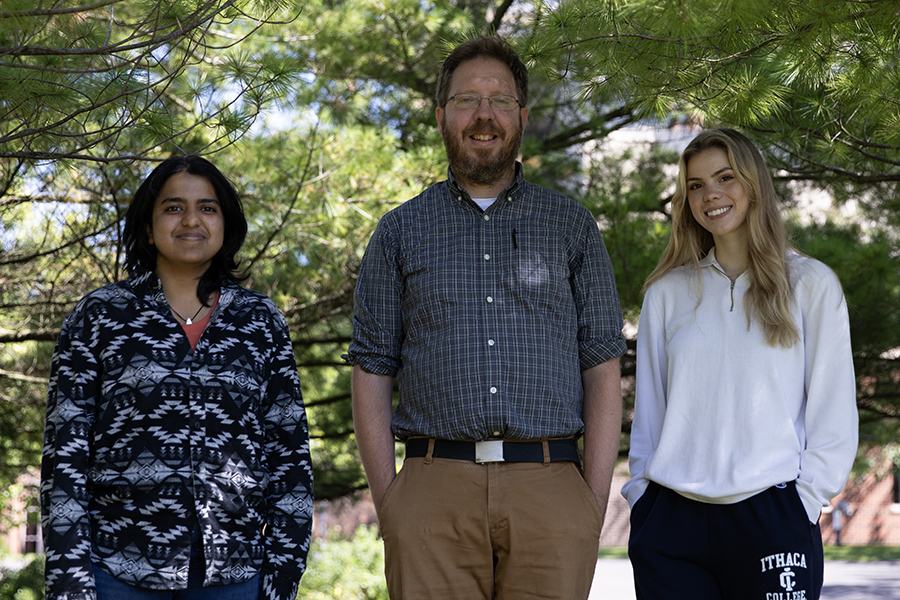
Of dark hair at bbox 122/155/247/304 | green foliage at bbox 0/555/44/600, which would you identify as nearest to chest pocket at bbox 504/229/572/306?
dark hair at bbox 122/155/247/304

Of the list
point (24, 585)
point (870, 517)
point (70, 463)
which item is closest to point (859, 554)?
point (870, 517)

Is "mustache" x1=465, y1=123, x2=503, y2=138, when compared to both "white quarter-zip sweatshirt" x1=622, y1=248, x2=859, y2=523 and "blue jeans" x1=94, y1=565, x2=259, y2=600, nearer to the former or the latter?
"white quarter-zip sweatshirt" x1=622, y1=248, x2=859, y2=523

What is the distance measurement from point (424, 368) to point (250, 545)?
63 centimetres

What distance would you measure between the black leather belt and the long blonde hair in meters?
0.60

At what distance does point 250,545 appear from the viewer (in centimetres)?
220

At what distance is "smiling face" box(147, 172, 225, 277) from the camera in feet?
7.87

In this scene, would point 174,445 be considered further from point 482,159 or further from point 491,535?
point 482,159

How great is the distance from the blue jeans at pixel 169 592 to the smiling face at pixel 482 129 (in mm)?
1221

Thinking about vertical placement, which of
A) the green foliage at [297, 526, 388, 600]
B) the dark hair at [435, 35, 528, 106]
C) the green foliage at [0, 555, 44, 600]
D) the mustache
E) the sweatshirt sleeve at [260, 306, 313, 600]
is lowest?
the green foliage at [297, 526, 388, 600]

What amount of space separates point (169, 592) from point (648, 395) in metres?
1.36

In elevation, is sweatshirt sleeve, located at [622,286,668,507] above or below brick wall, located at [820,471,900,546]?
above

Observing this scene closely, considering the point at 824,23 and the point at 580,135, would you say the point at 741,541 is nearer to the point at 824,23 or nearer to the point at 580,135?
the point at 824,23

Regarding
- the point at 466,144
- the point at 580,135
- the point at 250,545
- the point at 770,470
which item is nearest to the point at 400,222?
the point at 466,144

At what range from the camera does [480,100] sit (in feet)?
8.48
